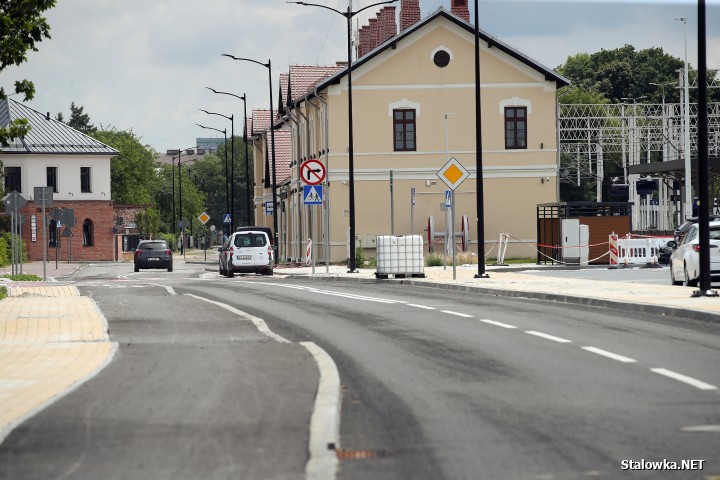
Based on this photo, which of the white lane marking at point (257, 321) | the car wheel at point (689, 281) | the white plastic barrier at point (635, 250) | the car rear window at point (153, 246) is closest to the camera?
the white lane marking at point (257, 321)

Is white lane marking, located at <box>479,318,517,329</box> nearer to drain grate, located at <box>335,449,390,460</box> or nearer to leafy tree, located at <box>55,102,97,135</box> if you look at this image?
drain grate, located at <box>335,449,390,460</box>

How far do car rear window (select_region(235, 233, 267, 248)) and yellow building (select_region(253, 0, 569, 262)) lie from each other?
32.0 ft

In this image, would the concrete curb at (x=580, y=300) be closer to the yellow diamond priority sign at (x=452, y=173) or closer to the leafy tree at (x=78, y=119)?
the yellow diamond priority sign at (x=452, y=173)

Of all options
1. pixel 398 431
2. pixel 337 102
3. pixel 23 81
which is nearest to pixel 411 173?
pixel 337 102

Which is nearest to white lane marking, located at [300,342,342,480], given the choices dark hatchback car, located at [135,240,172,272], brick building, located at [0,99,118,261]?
dark hatchback car, located at [135,240,172,272]

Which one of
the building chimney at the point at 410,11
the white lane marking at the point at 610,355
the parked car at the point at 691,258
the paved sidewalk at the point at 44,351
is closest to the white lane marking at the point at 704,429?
the white lane marking at the point at 610,355

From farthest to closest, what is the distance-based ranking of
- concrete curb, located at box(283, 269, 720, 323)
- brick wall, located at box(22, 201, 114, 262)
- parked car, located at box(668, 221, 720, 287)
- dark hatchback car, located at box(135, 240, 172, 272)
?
brick wall, located at box(22, 201, 114, 262), dark hatchback car, located at box(135, 240, 172, 272), parked car, located at box(668, 221, 720, 287), concrete curb, located at box(283, 269, 720, 323)

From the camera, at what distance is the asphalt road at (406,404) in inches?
292

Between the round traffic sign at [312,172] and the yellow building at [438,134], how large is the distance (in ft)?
56.5

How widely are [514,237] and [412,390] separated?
4643cm

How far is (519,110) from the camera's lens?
5772cm

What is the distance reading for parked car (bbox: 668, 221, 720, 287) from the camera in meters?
27.5

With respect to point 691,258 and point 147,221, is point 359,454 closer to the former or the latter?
point 691,258

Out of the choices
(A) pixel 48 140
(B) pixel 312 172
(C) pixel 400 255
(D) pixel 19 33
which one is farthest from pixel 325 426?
(A) pixel 48 140
